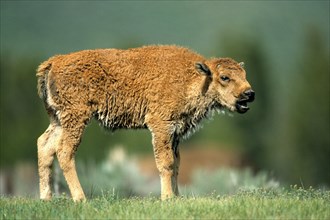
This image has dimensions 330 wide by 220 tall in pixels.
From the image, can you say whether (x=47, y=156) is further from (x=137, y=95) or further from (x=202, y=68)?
(x=202, y=68)

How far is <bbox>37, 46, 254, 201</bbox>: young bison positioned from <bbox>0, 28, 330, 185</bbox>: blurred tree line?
60.1 m

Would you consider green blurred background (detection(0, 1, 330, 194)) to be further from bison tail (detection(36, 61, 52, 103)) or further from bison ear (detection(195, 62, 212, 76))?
bison tail (detection(36, 61, 52, 103))

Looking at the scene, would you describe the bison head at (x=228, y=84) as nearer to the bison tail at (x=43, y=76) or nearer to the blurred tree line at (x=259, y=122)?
the bison tail at (x=43, y=76)

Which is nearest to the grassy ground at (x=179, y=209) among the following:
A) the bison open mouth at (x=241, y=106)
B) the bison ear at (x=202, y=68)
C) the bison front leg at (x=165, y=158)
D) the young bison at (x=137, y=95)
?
the bison front leg at (x=165, y=158)

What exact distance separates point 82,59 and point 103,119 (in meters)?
1.21

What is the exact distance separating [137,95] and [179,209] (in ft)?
13.5

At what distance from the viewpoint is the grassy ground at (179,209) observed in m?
13.3

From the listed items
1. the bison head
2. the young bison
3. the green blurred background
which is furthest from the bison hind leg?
the green blurred background

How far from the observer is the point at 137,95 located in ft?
56.6

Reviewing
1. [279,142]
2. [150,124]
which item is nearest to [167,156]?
[150,124]

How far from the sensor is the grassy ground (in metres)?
13.3

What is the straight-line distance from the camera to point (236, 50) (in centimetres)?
10969

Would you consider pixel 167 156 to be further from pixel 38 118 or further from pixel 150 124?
pixel 38 118

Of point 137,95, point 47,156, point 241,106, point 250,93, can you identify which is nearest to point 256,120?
point 241,106
